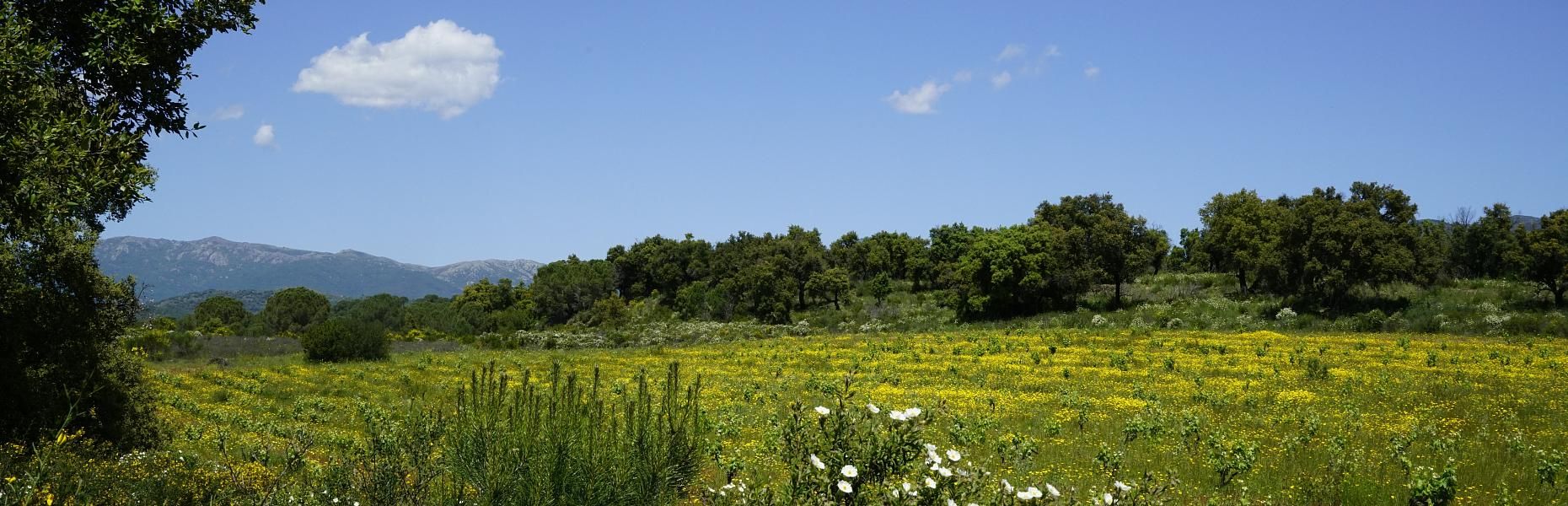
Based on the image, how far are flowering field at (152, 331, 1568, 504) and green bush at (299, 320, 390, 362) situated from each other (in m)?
1.03

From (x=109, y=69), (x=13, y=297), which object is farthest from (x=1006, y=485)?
(x=13, y=297)

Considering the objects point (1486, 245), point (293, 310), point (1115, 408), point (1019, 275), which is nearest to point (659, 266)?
point (293, 310)

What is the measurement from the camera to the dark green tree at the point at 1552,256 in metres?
40.9

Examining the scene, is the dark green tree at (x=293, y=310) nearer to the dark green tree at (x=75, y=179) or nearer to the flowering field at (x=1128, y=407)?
the flowering field at (x=1128, y=407)

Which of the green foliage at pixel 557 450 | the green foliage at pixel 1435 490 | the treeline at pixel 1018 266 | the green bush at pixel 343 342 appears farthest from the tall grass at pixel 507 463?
the treeline at pixel 1018 266

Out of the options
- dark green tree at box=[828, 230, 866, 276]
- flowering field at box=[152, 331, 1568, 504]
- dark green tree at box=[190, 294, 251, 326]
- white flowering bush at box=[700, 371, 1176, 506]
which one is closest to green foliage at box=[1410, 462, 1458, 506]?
flowering field at box=[152, 331, 1568, 504]

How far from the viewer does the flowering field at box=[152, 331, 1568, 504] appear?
34.6 ft

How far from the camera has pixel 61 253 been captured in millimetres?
11000

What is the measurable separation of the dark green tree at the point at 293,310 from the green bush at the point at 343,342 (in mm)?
75571

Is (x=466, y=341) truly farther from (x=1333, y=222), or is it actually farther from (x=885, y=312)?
(x=1333, y=222)

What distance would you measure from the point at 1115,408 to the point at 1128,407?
28 cm

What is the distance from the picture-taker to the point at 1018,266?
59.0 m

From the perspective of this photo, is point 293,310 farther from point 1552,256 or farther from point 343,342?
point 1552,256

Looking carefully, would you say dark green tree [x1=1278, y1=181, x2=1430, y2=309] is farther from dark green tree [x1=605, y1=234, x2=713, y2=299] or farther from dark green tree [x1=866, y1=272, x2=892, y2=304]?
dark green tree [x1=605, y1=234, x2=713, y2=299]
